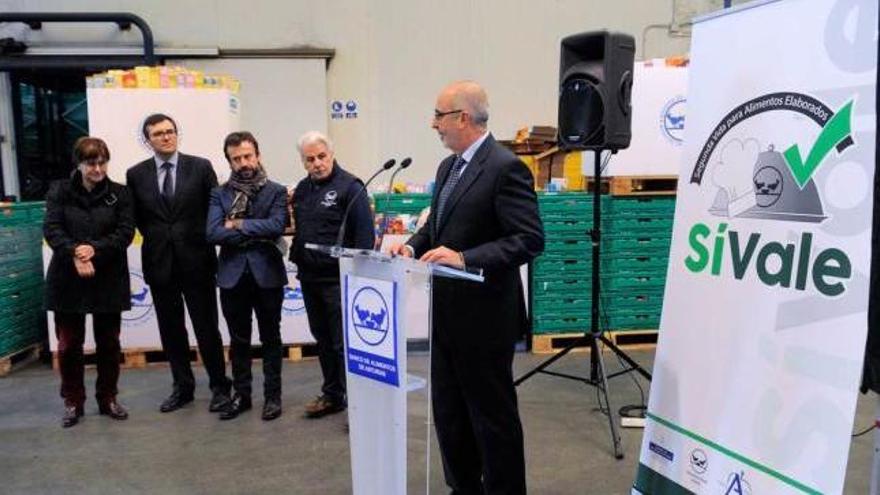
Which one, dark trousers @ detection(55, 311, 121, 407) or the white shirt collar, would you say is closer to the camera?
the white shirt collar

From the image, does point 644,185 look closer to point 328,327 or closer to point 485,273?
point 328,327

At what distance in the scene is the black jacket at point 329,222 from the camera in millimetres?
3541

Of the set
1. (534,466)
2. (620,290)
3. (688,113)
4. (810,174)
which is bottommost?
(534,466)

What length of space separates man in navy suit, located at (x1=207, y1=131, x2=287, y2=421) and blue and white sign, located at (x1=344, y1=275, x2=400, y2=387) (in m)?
1.59

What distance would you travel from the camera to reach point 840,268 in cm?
181

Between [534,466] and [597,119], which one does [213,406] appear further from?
[597,119]

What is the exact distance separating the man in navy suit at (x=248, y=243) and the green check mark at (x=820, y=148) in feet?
8.26

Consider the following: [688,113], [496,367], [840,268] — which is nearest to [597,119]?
[688,113]

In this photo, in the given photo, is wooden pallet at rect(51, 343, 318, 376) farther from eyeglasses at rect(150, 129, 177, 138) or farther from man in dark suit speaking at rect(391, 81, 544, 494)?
man in dark suit speaking at rect(391, 81, 544, 494)

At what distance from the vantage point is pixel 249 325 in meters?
3.83

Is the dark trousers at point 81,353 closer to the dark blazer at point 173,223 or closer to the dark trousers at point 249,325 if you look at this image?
the dark blazer at point 173,223

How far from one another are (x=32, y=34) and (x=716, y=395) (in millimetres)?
8145

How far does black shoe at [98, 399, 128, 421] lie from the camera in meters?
3.90

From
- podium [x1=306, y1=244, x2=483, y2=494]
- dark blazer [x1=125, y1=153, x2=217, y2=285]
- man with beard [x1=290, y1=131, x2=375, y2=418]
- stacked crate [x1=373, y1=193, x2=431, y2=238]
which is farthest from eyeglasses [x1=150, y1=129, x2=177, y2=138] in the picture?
podium [x1=306, y1=244, x2=483, y2=494]
